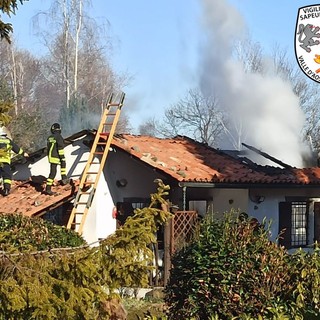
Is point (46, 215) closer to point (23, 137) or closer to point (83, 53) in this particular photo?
point (23, 137)

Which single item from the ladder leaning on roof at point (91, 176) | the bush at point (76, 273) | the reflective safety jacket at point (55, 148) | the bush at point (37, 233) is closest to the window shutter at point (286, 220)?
the ladder leaning on roof at point (91, 176)

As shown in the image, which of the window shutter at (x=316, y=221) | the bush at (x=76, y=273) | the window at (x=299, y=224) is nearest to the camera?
the bush at (x=76, y=273)

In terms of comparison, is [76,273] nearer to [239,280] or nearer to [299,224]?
[239,280]

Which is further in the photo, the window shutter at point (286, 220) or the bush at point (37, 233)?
the window shutter at point (286, 220)

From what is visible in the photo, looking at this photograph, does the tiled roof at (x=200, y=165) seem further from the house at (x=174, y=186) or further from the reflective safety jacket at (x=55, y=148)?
the reflective safety jacket at (x=55, y=148)

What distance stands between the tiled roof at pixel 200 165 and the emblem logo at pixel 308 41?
18.0ft

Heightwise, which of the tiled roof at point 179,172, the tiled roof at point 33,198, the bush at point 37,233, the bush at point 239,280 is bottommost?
the bush at point 239,280

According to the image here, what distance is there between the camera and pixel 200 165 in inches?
723

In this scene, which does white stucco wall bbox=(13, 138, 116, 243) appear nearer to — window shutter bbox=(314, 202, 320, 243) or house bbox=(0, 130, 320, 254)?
house bbox=(0, 130, 320, 254)

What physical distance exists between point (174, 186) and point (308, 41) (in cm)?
640

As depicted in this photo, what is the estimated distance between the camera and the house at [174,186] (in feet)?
55.1

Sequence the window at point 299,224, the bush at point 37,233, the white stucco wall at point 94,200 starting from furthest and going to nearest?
the window at point 299,224 < the white stucco wall at point 94,200 < the bush at point 37,233

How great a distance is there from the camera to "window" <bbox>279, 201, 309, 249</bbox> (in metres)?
19.3

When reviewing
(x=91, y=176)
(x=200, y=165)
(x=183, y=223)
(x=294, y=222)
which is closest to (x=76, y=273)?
(x=183, y=223)
